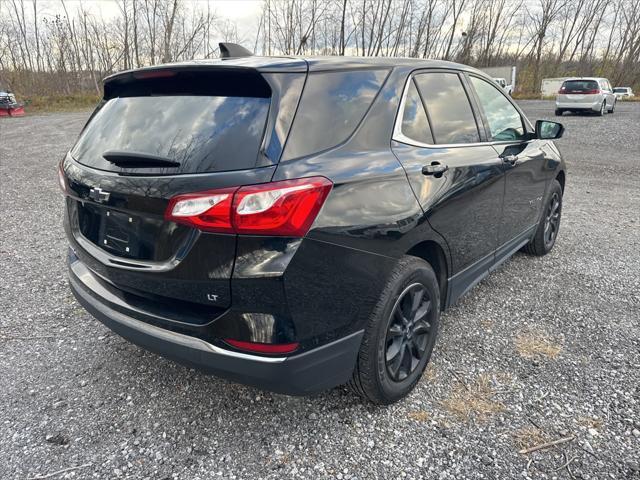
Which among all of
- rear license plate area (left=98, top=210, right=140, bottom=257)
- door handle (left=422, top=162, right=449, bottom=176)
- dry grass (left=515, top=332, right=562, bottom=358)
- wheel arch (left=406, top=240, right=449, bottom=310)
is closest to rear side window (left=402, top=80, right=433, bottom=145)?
door handle (left=422, top=162, right=449, bottom=176)

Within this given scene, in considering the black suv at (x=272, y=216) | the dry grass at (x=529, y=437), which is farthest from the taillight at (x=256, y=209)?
the dry grass at (x=529, y=437)

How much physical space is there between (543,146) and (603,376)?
7.04 feet

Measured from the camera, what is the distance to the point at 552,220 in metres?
4.59

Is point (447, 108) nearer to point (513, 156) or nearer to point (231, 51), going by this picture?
point (513, 156)

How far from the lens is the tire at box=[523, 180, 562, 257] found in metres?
4.29

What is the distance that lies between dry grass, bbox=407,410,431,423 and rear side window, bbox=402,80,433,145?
1.46 m

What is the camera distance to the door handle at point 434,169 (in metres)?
2.35

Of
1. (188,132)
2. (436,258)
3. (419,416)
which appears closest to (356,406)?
(419,416)

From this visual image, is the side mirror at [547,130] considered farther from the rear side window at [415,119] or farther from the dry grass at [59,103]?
the dry grass at [59,103]

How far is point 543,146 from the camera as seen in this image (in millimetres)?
3988

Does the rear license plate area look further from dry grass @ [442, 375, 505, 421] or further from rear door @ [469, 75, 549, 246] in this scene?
rear door @ [469, 75, 549, 246]

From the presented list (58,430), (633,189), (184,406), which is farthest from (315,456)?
(633,189)

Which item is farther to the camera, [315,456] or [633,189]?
[633,189]

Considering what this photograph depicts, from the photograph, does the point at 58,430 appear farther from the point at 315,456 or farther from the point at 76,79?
the point at 76,79
